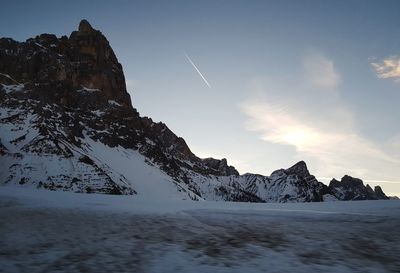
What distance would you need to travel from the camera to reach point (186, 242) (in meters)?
5.43

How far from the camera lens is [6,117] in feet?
573

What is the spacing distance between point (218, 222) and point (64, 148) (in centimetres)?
14467

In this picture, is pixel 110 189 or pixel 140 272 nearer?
pixel 140 272

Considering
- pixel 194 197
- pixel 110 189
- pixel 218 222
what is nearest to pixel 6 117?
pixel 110 189

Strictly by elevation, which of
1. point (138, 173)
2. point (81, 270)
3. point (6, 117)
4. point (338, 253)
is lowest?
point (81, 270)

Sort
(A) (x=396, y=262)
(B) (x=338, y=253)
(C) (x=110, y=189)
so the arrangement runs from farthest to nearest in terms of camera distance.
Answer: (C) (x=110, y=189)
(B) (x=338, y=253)
(A) (x=396, y=262)

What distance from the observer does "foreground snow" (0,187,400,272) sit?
4.43 metres

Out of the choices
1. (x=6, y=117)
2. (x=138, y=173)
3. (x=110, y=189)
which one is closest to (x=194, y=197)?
(x=138, y=173)

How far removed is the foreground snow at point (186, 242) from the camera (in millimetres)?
4430

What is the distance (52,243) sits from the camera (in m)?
5.18

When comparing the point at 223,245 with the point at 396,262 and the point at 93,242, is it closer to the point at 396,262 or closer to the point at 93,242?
the point at 93,242

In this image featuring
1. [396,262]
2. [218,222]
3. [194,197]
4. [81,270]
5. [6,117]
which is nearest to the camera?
[81,270]

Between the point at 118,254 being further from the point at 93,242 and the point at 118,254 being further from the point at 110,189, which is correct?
the point at 110,189

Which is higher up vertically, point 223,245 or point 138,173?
point 138,173
